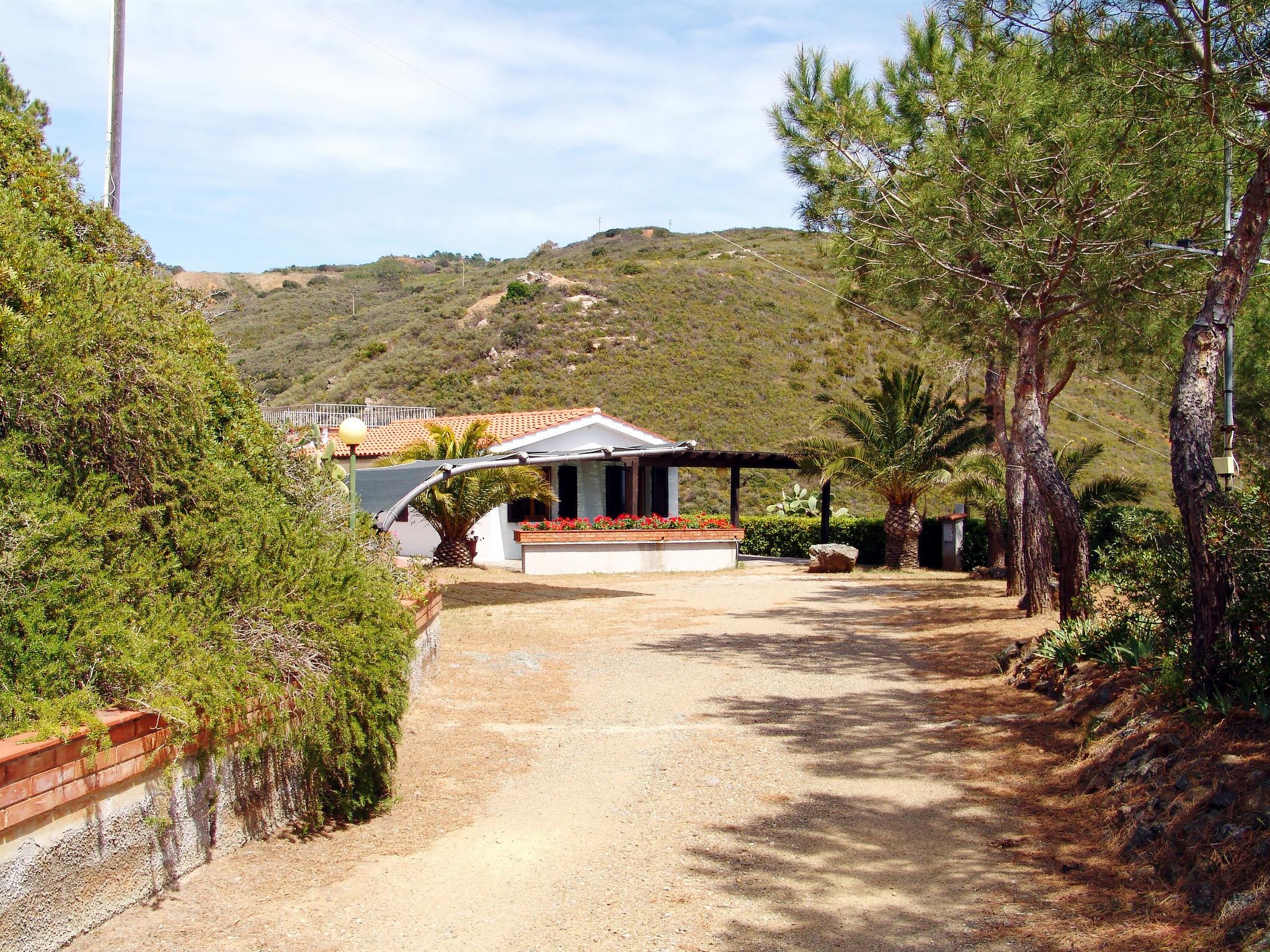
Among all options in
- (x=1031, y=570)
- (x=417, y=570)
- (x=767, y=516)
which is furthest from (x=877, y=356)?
(x=417, y=570)

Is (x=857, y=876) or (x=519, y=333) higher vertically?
(x=519, y=333)

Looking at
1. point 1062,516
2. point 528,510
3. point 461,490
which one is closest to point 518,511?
point 528,510

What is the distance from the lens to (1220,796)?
477 centimetres

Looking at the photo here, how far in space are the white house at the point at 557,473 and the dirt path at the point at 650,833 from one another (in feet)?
44.1

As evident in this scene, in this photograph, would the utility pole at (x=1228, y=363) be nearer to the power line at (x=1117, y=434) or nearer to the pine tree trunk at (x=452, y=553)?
the pine tree trunk at (x=452, y=553)

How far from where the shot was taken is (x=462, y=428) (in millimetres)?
25250

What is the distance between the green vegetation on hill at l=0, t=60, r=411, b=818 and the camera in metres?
4.22

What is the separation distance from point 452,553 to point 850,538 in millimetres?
10015

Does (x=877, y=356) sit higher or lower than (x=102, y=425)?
higher

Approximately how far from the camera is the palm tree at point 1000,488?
783 inches

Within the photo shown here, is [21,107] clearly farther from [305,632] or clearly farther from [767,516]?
[767,516]

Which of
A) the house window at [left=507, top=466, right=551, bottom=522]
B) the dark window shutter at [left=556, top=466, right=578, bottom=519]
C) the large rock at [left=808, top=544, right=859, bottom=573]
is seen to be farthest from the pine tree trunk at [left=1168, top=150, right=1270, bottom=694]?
the dark window shutter at [left=556, top=466, right=578, bottom=519]

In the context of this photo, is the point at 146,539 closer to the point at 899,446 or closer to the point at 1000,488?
the point at 1000,488

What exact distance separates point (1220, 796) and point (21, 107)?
7.73 m
